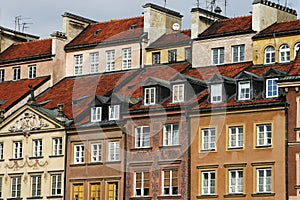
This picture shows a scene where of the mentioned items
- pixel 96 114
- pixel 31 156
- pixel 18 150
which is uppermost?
pixel 96 114

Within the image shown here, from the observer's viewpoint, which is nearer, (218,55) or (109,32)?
(218,55)

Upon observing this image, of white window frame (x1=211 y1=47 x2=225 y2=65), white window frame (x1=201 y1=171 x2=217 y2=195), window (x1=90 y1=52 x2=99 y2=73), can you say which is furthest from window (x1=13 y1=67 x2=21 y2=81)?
white window frame (x1=201 y1=171 x2=217 y2=195)

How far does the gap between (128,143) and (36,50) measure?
19.0 m

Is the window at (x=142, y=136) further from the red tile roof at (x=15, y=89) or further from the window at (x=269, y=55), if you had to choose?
the red tile roof at (x=15, y=89)

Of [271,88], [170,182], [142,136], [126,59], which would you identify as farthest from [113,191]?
[271,88]

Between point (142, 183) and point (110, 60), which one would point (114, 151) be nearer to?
point (142, 183)

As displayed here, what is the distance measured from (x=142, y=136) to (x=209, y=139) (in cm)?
513

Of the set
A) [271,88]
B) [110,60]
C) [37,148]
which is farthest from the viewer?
[110,60]

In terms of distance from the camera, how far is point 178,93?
73.0 meters

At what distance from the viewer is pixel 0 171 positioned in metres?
81.2

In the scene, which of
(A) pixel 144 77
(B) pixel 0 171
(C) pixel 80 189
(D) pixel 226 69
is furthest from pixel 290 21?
(B) pixel 0 171

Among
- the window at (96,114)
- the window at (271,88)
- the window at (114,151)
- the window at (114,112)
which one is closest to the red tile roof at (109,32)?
the window at (96,114)

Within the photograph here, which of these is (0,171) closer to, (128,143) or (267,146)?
(128,143)

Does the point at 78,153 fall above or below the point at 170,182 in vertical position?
above
